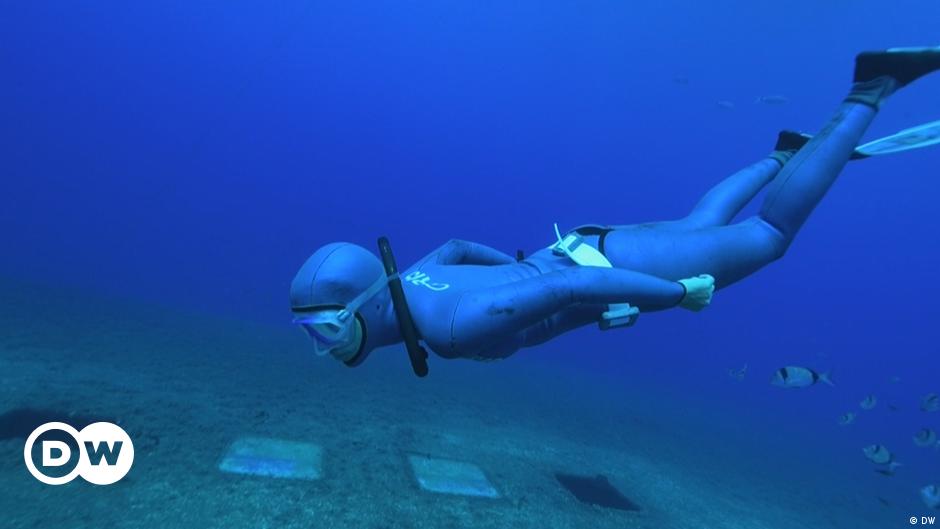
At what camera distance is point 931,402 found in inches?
A: 417

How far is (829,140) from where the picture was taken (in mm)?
3922

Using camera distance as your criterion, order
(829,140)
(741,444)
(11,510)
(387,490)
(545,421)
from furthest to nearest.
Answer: (741,444), (545,421), (387,490), (11,510), (829,140)

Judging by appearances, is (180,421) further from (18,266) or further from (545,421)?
(18,266)

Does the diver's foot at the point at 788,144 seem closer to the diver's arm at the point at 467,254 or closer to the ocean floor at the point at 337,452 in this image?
the diver's arm at the point at 467,254

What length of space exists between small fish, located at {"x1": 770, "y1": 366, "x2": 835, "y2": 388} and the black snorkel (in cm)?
776

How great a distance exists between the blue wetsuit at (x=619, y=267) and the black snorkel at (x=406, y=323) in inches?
2.6

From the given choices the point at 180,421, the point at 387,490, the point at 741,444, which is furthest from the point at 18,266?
the point at 741,444

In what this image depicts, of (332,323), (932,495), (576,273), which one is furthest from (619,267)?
(932,495)

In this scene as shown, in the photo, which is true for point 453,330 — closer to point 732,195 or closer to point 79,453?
point 732,195

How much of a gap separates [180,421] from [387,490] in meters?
3.12

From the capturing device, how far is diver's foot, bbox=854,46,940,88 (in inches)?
159

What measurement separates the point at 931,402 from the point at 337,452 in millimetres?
11910

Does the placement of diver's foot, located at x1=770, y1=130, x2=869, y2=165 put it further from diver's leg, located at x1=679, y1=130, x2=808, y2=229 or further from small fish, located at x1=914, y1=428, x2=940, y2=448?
small fish, located at x1=914, y1=428, x2=940, y2=448

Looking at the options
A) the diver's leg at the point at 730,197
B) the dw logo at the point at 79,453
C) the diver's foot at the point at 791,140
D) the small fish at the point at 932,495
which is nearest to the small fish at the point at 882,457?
the small fish at the point at 932,495
